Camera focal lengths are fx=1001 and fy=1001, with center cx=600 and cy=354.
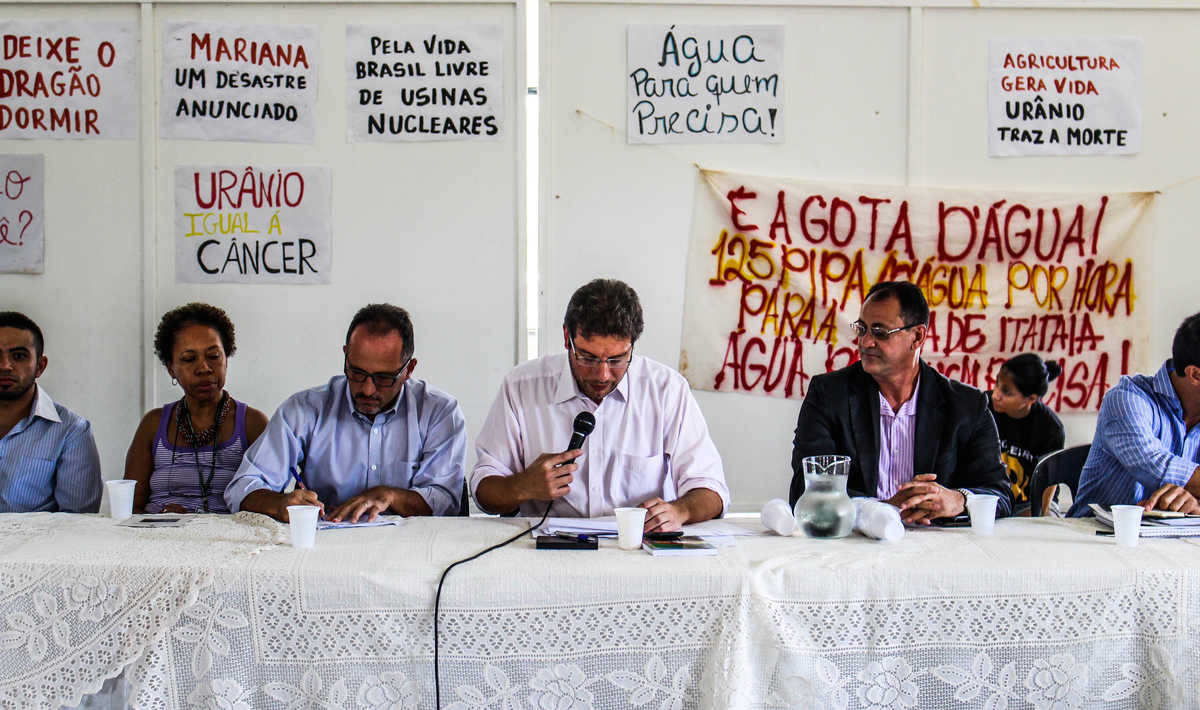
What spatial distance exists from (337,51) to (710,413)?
2055 mm

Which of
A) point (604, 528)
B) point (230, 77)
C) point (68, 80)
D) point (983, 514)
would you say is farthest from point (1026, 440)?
point (68, 80)

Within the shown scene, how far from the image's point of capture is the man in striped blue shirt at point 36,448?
3.22 metres

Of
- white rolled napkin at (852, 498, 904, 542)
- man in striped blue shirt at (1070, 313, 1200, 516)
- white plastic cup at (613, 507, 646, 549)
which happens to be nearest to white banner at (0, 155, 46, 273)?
white plastic cup at (613, 507, 646, 549)

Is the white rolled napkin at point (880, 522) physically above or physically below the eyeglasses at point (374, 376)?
below

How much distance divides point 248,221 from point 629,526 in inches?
93.9

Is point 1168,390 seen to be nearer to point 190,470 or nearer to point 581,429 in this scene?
point 581,429

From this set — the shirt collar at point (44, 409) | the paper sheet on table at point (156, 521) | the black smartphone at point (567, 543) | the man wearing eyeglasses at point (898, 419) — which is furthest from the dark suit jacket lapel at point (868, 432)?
the shirt collar at point (44, 409)

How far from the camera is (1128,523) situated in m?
2.29

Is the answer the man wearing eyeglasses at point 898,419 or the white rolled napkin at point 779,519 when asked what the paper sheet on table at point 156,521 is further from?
the man wearing eyeglasses at point 898,419

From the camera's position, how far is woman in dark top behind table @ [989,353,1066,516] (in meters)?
3.93

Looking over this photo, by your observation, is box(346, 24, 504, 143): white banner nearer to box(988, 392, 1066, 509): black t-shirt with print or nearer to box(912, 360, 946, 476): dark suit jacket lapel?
box(912, 360, 946, 476): dark suit jacket lapel

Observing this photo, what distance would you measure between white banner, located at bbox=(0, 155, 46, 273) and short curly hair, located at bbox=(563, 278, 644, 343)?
96.0 inches

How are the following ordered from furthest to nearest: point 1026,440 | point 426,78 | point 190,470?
point 1026,440 → point 426,78 → point 190,470

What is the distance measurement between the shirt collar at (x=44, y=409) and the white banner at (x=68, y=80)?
117 centimetres
